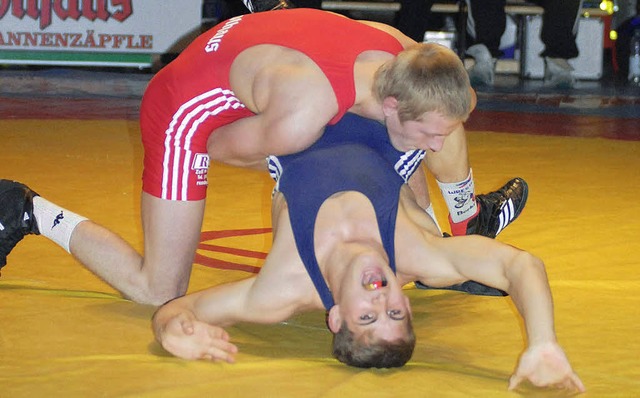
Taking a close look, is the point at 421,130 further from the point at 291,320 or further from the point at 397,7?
the point at 397,7

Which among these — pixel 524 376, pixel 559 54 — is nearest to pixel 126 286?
pixel 524 376

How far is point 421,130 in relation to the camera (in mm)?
3170

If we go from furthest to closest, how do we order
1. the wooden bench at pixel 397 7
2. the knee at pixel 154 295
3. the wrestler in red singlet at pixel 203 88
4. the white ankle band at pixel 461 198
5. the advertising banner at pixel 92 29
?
the wooden bench at pixel 397 7
the advertising banner at pixel 92 29
the white ankle band at pixel 461 198
the knee at pixel 154 295
the wrestler in red singlet at pixel 203 88

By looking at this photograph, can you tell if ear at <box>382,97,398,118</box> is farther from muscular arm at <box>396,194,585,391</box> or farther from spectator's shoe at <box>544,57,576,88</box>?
spectator's shoe at <box>544,57,576,88</box>

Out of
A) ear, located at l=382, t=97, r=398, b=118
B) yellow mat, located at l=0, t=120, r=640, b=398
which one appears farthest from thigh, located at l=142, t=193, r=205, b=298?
ear, located at l=382, t=97, r=398, b=118

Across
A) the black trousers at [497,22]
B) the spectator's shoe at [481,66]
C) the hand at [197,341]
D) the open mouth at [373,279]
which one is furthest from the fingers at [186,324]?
the spectator's shoe at [481,66]

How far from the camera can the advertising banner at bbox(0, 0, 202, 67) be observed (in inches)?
371

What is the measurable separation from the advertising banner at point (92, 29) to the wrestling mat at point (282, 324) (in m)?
3.86

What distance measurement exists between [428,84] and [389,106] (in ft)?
0.54

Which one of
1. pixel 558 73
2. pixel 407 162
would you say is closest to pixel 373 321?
pixel 407 162

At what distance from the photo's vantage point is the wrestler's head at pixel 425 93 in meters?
3.07

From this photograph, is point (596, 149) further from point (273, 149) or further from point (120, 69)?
point (120, 69)

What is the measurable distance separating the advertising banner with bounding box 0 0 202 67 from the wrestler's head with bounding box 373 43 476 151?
21.7 feet

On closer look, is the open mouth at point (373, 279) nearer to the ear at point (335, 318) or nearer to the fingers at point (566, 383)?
the ear at point (335, 318)
